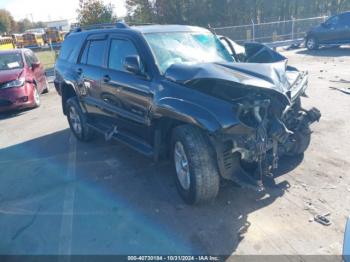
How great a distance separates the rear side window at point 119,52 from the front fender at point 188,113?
3.55ft

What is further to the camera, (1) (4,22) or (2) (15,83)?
(1) (4,22)

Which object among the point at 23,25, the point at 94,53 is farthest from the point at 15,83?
the point at 23,25

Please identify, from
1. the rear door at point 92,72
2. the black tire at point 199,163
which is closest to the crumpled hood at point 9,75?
the rear door at point 92,72

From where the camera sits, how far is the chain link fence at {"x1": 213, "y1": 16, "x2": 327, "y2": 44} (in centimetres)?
2048

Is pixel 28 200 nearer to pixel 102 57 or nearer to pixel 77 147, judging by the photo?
pixel 77 147

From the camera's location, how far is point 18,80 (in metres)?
9.27

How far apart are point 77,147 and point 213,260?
13.2 ft

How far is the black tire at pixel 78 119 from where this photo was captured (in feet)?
20.2

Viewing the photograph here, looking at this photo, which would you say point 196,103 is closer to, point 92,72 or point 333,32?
point 92,72

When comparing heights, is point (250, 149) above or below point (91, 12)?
below

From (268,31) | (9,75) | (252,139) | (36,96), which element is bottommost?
(36,96)

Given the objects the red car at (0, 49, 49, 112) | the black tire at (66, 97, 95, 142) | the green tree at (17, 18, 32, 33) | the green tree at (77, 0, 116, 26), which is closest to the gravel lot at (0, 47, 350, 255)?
the black tire at (66, 97, 95, 142)

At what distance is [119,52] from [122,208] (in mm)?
2222

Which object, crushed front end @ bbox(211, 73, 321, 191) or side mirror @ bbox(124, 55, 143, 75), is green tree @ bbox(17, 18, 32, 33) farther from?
crushed front end @ bbox(211, 73, 321, 191)
